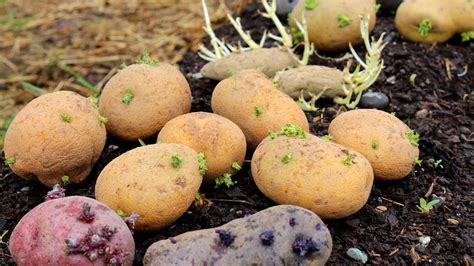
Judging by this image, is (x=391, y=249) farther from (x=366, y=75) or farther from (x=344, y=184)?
(x=366, y=75)

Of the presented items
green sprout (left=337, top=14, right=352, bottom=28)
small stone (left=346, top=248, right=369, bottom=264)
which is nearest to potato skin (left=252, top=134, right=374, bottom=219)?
small stone (left=346, top=248, right=369, bottom=264)

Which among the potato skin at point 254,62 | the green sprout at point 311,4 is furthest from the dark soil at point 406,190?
the green sprout at point 311,4

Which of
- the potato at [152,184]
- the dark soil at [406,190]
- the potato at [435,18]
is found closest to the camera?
the potato at [152,184]

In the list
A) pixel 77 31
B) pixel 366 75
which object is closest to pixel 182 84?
pixel 366 75

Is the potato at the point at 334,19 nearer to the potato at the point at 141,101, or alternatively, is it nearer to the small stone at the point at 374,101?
the small stone at the point at 374,101

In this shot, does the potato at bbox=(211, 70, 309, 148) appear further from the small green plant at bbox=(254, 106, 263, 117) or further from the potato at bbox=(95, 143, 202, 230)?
the potato at bbox=(95, 143, 202, 230)

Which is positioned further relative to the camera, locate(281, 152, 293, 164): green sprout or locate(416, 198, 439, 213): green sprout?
locate(416, 198, 439, 213): green sprout
